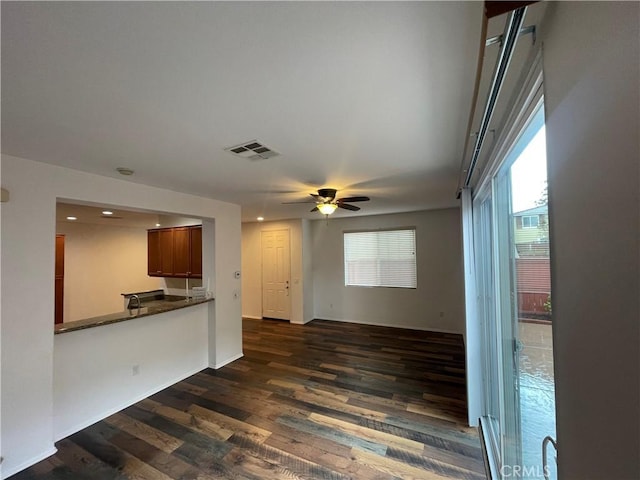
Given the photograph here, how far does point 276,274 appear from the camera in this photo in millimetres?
6414

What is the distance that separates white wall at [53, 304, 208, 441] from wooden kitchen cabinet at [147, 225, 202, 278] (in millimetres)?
1085

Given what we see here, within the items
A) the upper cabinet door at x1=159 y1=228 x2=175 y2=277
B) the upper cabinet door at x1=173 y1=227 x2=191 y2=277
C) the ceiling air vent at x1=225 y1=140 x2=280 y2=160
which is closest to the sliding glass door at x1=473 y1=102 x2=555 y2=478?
the ceiling air vent at x1=225 y1=140 x2=280 y2=160

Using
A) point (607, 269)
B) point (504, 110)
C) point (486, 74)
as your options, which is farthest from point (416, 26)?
point (607, 269)

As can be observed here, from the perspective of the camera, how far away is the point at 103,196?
2.59 meters

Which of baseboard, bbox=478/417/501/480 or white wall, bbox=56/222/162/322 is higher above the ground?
white wall, bbox=56/222/162/322

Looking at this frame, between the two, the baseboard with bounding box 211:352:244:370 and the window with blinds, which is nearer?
the baseboard with bounding box 211:352:244:370

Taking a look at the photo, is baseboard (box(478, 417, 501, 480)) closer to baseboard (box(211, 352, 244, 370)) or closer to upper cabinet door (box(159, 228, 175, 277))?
baseboard (box(211, 352, 244, 370))

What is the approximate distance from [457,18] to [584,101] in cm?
59

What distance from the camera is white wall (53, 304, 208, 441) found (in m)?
2.50

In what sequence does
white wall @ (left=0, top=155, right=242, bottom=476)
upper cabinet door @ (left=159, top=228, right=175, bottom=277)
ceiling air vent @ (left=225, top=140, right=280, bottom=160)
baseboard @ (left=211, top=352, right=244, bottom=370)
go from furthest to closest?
upper cabinet door @ (left=159, top=228, right=175, bottom=277)
baseboard @ (left=211, top=352, right=244, bottom=370)
white wall @ (left=0, top=155, right=242, bottom=476)
ceiling air vent @ (left=225, top=140, right=280, bottom=160)

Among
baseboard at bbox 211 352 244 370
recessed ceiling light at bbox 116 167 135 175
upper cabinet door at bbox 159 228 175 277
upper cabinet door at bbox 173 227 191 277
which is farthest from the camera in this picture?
upper cabinet door at bbox 159 228 175 277

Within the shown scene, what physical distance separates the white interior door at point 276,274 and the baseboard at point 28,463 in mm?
4294

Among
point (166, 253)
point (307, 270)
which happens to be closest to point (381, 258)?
point (307, 270)

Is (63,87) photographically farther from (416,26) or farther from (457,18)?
(457,18)
